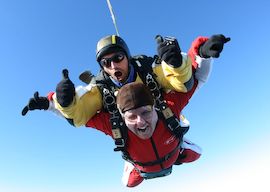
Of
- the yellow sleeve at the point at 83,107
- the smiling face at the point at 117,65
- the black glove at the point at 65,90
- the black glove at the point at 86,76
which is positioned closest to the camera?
the black glove at the point at 65,90

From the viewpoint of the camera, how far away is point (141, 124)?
4.03 m

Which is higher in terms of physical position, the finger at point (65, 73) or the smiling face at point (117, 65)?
the smiling face at point (117, 65)

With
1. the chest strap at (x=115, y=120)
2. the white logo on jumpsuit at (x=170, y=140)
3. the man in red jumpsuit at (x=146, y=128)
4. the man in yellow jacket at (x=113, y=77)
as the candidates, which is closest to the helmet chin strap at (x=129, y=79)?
the man in yellow jacket at (x=113, y=77)

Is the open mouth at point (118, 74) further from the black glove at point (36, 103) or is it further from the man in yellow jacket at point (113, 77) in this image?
the black glove at point (36, 103)

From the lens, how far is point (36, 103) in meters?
→ 3.95

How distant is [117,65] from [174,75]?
0.62 meters

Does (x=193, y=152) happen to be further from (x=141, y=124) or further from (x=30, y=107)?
(x=30, y=107)

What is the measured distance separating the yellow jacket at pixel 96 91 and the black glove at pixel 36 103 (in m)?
0.11

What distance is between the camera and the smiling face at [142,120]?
3.95 metres

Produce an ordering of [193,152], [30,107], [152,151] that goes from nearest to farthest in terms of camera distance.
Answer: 1. [30,107]
2. [152,151]
3. [193,152]

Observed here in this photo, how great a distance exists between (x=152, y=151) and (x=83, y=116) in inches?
36.4

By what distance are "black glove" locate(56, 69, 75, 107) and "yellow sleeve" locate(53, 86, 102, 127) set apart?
0.14 metres

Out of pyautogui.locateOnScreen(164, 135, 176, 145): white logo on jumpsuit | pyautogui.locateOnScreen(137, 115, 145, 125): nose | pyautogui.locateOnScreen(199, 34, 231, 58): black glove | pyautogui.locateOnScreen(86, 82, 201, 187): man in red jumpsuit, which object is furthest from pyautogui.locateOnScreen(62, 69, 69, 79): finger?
pyautogui.locateOnScreen(164, 135, 176, 145): white logo on jumpsuit

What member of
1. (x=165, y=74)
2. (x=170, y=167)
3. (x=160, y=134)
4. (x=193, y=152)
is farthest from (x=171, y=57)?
(x=193, y=152)
